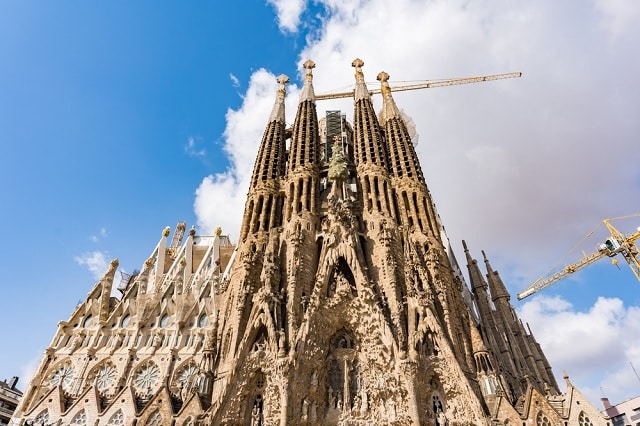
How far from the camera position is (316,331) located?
2181cm

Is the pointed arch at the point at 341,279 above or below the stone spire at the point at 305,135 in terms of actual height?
below

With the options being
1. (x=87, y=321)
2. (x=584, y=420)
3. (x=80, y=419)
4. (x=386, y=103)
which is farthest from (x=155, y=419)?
(x=386, y=103)

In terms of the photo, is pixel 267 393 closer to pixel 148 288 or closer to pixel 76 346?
pixel 76 346

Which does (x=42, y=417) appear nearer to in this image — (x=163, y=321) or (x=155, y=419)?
(x=155, y=419)

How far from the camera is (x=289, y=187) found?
29844 mm

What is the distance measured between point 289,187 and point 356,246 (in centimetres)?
778

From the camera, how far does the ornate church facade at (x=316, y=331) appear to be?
19562 mm

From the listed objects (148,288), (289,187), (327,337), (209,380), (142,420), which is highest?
(289,187)

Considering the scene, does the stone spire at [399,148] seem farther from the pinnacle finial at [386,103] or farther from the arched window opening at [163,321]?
the arched window opening at [163,321]

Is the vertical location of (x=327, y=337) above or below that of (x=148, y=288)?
below

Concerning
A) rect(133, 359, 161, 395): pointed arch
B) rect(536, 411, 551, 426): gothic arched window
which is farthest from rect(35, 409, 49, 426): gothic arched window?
rect(536, 411, 551, 426): gothic arched window

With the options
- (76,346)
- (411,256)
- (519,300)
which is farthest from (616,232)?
(76,346)

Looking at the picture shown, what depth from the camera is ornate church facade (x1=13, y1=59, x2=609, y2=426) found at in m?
19.6

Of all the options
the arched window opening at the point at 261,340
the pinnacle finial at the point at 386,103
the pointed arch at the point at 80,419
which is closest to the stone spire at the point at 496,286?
the pinnacle finial at the point at 386,103
